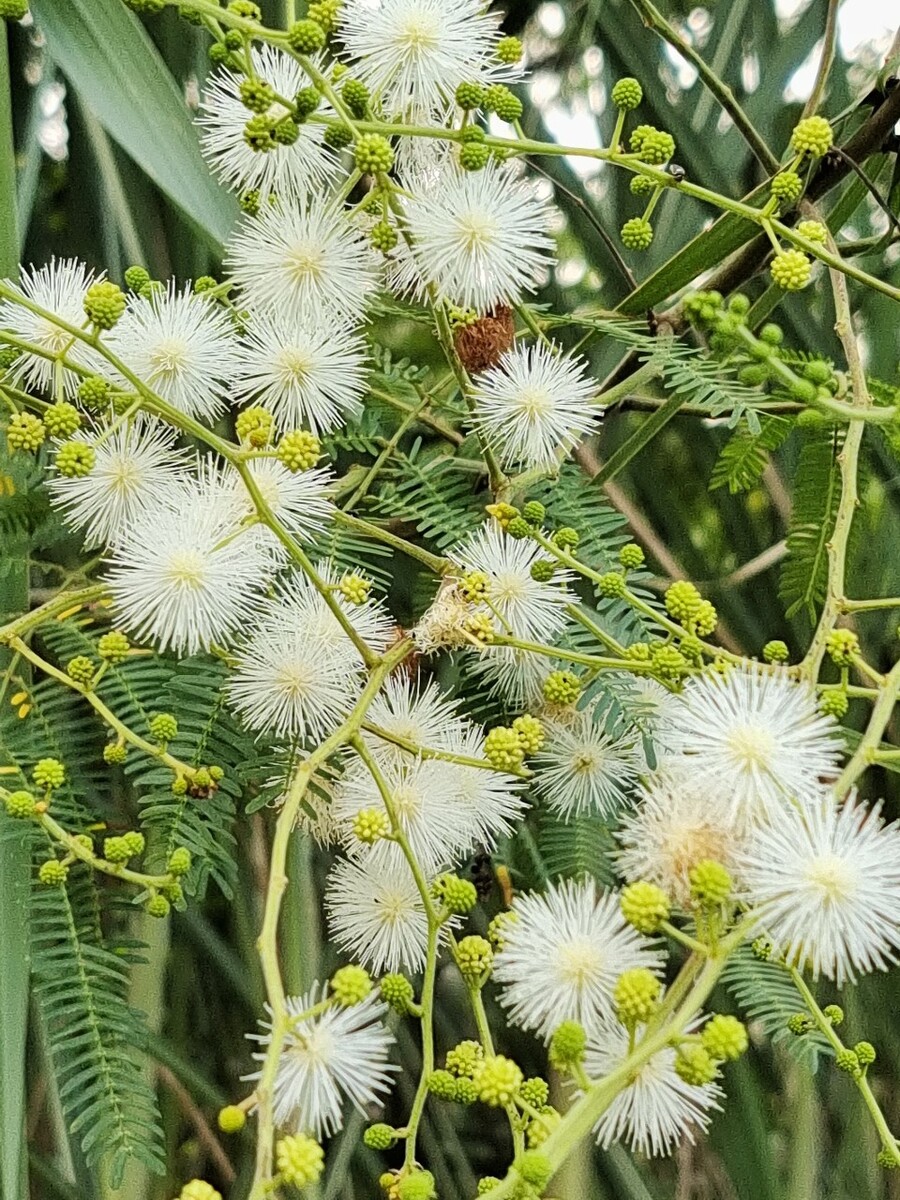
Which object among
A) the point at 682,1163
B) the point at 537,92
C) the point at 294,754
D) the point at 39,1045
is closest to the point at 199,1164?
the point at 39,1045

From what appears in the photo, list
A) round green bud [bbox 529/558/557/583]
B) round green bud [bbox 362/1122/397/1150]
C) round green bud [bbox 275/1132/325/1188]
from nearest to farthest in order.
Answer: round green bud [bbox 275/1132/325/1188], round green bud [bbox 362/1122/397/1150], round green bud [bbox 529/558/557/583]

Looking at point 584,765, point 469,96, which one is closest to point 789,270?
point 469,96

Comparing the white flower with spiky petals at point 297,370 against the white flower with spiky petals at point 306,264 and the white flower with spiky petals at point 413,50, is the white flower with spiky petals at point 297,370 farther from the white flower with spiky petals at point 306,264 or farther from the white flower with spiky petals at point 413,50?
the white flower with spiky petals at point 413,50

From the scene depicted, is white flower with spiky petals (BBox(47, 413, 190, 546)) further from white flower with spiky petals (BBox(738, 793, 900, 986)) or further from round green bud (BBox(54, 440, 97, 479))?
white flower with spiky petals (BBox(738, 793, 900, 986))

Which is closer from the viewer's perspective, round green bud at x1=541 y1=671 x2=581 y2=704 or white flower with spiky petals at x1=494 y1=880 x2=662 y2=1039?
white flower with spiky petals at x1=494 y1=880 x2=662 y2=1039

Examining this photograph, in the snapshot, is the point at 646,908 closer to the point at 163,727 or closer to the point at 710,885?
the point at 710,885

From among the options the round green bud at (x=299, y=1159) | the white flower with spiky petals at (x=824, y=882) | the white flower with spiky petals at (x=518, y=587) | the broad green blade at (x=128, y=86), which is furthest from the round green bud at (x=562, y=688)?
the broad green blade at (x=128, y=86)

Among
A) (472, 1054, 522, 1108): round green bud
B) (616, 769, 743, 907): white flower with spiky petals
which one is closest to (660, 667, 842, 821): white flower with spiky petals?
(616, 769, 743, 907): white flower with spiky petals
